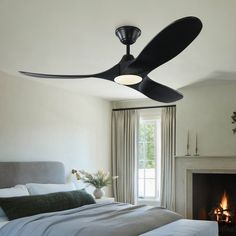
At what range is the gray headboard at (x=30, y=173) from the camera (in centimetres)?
458

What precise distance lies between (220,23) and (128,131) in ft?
12.1

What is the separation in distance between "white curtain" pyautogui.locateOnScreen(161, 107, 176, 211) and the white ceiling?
1210 mm

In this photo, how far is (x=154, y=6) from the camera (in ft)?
9.69

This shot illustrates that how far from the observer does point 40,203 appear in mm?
3920

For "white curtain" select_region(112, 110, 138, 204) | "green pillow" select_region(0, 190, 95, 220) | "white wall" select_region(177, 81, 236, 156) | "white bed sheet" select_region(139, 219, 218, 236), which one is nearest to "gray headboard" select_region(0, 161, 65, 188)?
"green pillow" select_region(0, 190, 95, 220)

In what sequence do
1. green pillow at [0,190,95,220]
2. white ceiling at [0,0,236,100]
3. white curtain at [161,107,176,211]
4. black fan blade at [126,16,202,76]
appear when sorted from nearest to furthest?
1. black fan blade at [126,16,202,76]
2. white ceiling at [0,0,236,100]
3. green pillow at [0,190,95,220]
4. white curtain at [161,107,176,211]

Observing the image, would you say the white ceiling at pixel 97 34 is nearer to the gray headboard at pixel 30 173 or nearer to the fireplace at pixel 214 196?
the gray headboard at pixel 30 173

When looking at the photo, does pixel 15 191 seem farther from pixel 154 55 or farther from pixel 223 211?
pixel 223 211

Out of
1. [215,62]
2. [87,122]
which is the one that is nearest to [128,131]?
[87,122]

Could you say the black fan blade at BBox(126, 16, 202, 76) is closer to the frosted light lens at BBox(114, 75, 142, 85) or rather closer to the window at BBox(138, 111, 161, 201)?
the frosted light lens at BBox(114, 75, 142, 85)

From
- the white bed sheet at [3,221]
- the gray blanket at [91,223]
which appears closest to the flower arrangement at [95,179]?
the gray blanket at [91,223]

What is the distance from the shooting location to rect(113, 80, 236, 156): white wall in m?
5.57

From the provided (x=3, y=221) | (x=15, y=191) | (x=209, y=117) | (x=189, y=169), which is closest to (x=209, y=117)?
(x=209, y=117)

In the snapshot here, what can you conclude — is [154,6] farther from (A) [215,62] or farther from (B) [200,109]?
(B) [200,109]
